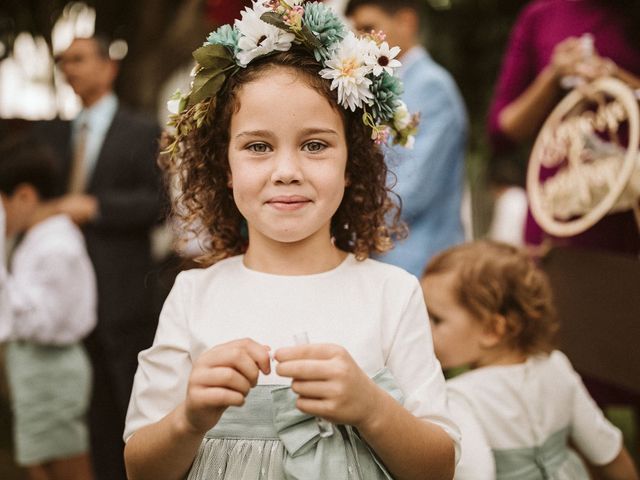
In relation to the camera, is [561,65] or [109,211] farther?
[109,211]

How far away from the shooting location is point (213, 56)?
77.4 inches

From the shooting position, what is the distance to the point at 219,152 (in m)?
2.15

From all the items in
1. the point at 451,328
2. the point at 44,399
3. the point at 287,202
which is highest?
the point at 287,202

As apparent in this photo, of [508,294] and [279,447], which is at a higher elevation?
[508,294]

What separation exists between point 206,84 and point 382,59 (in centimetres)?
41

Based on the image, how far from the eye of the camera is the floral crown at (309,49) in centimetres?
193

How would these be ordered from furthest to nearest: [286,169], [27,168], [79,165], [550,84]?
[79,165] → [27,168] → [550,84] → [286,169]

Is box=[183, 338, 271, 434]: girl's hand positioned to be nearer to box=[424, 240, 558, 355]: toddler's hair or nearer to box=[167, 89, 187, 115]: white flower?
box=[167, 89, 187, 115]: white flower

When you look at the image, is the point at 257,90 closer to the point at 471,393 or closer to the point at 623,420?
the point at 471,393

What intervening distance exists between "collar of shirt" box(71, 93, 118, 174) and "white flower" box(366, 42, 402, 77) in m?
3.17

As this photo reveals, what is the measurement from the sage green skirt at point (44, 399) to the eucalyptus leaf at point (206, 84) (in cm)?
243

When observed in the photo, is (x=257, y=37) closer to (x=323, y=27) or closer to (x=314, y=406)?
(x=323, y=27)

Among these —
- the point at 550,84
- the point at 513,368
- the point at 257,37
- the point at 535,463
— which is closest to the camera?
the point at 257,37

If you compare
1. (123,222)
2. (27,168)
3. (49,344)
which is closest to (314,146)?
(49,344)
